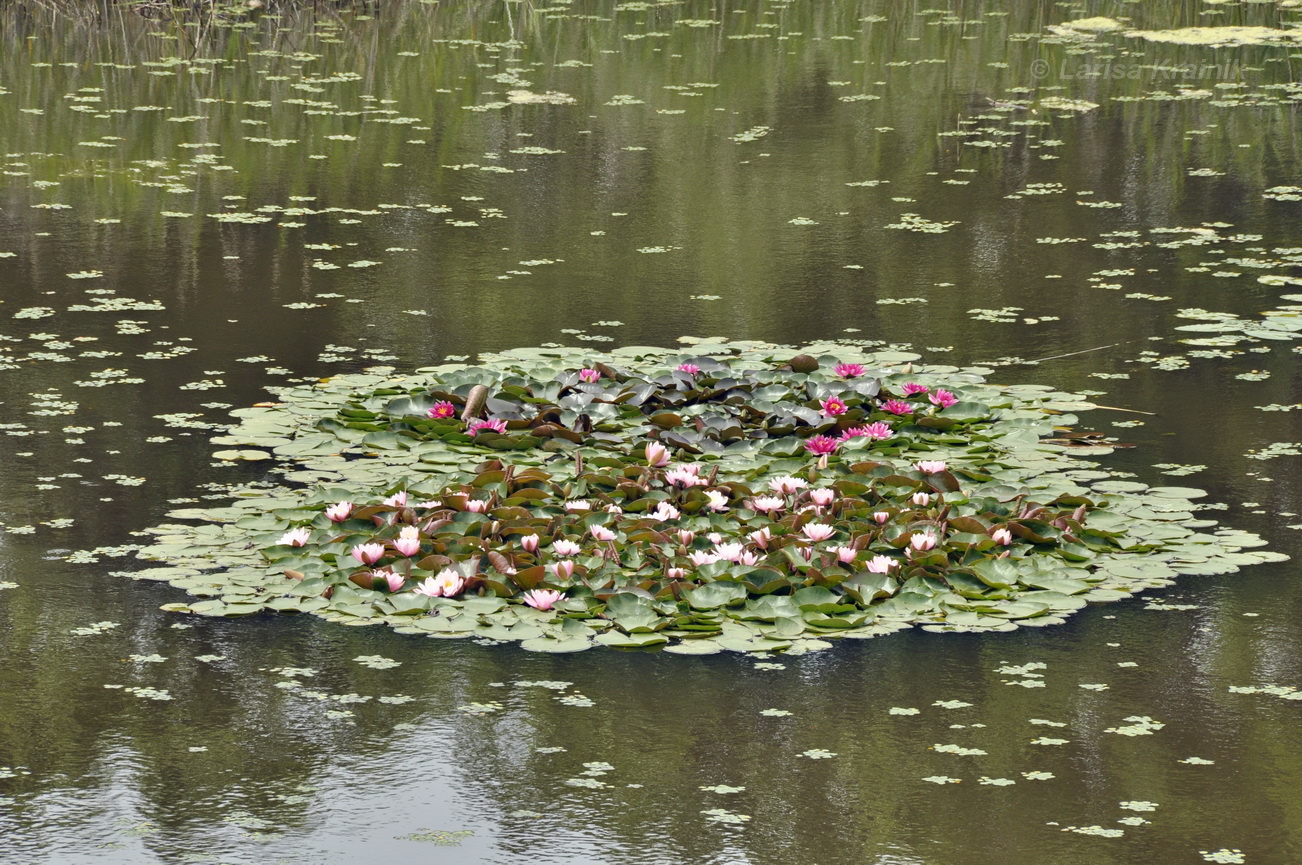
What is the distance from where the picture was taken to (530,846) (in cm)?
334

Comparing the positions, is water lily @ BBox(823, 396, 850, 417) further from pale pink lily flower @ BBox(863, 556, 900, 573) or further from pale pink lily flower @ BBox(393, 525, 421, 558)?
pale pink lily flower @ BBox(393, 525, 421, 558)

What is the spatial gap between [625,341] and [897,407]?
145 centimetres

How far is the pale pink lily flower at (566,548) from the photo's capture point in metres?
4.65

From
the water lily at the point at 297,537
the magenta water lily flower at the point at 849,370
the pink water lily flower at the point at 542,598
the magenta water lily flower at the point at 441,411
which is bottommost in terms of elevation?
the pink water lily flower at the point at 542,598

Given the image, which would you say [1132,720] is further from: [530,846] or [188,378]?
[188,378]

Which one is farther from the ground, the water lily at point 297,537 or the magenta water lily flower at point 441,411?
the magenta water lily flower at point 441,411

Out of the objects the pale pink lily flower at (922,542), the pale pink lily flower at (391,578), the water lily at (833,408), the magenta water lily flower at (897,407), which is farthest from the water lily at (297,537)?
the magenta water lily flower at (897,407)

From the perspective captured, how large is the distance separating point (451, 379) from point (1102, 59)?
412 inches

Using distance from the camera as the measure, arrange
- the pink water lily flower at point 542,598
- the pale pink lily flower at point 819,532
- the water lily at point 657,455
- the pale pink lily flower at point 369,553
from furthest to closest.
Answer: the water lily at point 657,455 → the pale pink lily flower at point 819,532 → the pale pink lily flower at point 369,553 → the pink water lily flower at point 542,598

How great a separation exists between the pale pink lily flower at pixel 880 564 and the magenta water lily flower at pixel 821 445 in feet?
3.33

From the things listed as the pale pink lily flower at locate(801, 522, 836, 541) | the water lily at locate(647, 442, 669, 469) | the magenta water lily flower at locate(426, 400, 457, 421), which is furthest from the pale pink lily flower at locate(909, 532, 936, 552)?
the magenta water lily flower at locate(426, 400, 457, 421)

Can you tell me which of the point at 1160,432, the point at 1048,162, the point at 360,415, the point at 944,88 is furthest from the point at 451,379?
the point at 944,88

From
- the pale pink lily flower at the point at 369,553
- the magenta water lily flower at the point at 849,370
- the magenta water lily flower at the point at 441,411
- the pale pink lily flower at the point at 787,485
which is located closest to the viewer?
the pale pink lily flower at the point at 369,553

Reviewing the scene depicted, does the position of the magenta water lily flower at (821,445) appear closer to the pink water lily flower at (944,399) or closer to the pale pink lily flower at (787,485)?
the pale pink lily flower at (787,485)
